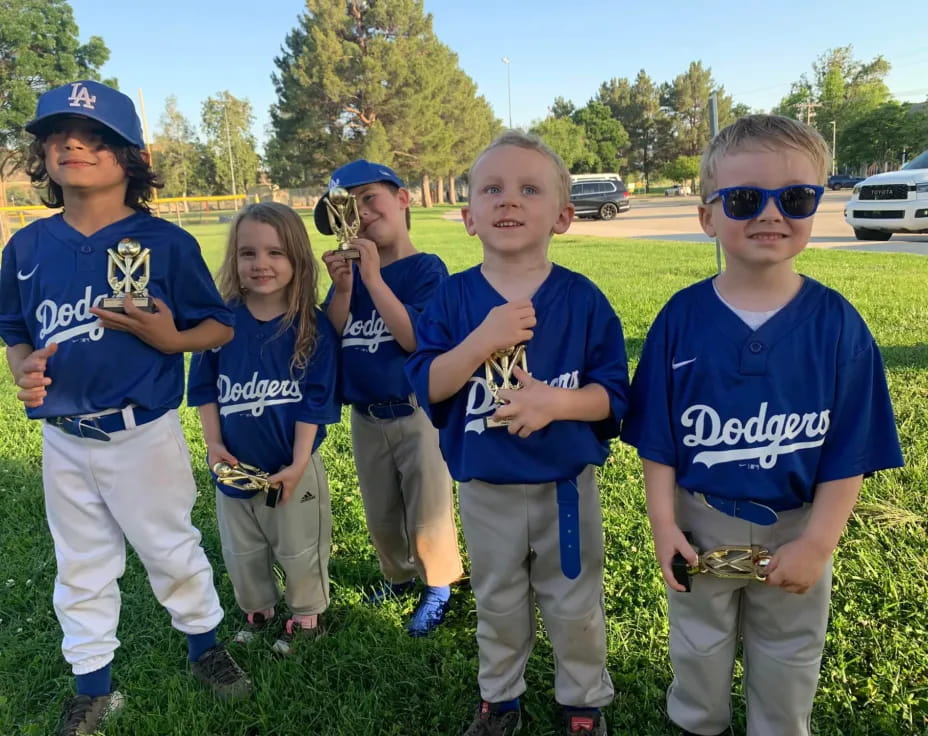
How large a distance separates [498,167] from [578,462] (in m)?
0.87

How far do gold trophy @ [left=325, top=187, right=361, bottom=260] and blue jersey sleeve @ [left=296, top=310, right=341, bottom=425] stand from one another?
389mm

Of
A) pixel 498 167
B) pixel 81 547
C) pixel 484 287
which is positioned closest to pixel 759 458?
pixel 484 287

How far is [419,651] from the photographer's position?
2.60 metres

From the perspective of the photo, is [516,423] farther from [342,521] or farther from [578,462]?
[342,521]

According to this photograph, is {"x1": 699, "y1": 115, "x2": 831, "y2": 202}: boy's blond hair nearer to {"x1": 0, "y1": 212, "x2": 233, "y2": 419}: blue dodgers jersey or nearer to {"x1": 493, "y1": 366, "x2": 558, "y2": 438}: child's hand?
{"x1": 493, "y1": 366, "x2": 558, "y2": 438}: child's hand

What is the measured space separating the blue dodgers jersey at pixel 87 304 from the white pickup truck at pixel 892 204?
14470 millimetres

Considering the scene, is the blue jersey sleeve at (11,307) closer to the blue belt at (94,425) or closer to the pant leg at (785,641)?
the blue belt at (94,425)

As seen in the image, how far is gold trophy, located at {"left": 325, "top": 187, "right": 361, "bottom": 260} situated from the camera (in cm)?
240

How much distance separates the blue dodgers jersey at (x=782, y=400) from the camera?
1.64 metres

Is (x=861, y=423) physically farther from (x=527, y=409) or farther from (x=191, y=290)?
(x=191, y=290)

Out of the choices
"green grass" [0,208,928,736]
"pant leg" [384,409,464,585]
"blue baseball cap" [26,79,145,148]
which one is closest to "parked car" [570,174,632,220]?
"green grass" [0,208,928,736]

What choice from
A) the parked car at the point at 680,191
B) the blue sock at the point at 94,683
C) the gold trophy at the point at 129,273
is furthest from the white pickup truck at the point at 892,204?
the parked car at the point at 680,191

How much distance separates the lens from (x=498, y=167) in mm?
1899

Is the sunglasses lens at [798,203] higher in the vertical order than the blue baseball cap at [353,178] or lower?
lower
